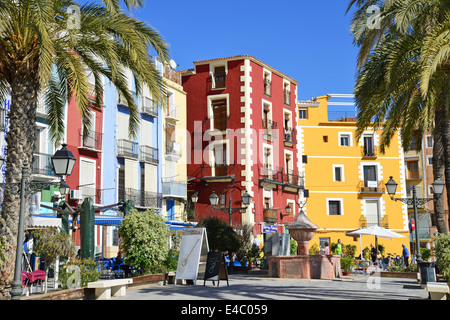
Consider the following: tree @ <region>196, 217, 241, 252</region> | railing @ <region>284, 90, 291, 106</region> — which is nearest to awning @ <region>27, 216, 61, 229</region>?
tree @ <region>196, 217, 241, 252</region>

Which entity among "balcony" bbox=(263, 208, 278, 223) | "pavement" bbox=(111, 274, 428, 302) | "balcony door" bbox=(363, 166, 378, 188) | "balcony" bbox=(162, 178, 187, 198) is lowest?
"pavement" bbox=(111, 274, 428, 302)

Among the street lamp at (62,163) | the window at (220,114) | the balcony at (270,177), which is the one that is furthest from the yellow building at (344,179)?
the street lamp at (62,163)

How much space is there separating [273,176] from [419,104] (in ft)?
89.2

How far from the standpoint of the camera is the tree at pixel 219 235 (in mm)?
24172

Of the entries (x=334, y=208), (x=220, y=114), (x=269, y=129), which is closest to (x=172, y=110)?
(x=220, y=114)

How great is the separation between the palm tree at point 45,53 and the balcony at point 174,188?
873 inches

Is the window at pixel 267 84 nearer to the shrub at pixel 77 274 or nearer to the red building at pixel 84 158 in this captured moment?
the red building at pixel 84 158

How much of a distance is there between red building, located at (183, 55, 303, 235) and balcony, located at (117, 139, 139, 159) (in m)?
6.53

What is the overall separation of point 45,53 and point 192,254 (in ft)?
23.6

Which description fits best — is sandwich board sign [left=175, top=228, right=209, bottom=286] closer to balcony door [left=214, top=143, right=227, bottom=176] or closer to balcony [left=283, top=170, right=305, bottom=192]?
balcony door [left=214, top=143, right=227, bottom=176]

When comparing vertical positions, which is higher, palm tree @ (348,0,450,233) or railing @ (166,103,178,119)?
railing @ (166,103,178,119)

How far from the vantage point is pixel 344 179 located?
47.8 meters

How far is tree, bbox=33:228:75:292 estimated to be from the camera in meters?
13.4
